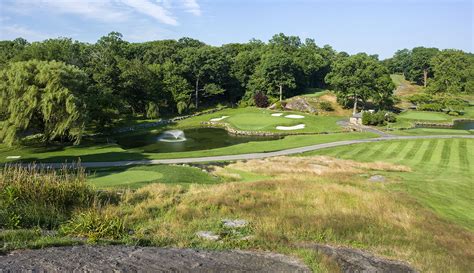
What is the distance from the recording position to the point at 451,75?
9762 cm

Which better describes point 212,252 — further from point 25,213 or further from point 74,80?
point 74,80

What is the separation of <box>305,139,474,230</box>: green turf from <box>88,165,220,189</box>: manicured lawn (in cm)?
1363

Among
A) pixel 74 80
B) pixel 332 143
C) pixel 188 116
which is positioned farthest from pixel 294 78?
pixel 74 80

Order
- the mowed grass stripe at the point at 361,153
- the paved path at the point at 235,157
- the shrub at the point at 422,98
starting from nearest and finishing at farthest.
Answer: the paved path at the point at 235,157 < the mowed grass stripe at the point at 361,153 < the shrub at the point at 422,98

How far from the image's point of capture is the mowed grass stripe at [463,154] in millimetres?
33188

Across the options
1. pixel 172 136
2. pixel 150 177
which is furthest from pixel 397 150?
pixel 172 136

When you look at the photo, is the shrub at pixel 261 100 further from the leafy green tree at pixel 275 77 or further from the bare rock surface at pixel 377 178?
the bare rock surface at pixel 377 178

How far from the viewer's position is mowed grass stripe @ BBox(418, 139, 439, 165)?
3540 cm

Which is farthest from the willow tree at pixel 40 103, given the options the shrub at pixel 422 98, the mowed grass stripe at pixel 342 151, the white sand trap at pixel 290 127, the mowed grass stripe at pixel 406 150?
the shrub at pixel 422 98

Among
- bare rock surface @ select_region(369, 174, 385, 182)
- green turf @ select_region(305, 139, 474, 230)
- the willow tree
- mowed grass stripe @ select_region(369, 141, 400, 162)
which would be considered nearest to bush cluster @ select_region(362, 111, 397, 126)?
green turf @ select_region(305, 139, 474, 230)

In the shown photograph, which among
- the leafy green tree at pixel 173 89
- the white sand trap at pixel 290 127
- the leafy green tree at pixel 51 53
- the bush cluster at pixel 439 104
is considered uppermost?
the leafy green tree at pixel 51 53

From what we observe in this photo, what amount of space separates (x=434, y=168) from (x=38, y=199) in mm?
31275

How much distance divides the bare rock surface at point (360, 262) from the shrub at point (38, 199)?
812 cm

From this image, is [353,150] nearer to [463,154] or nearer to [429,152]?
[429,152]
